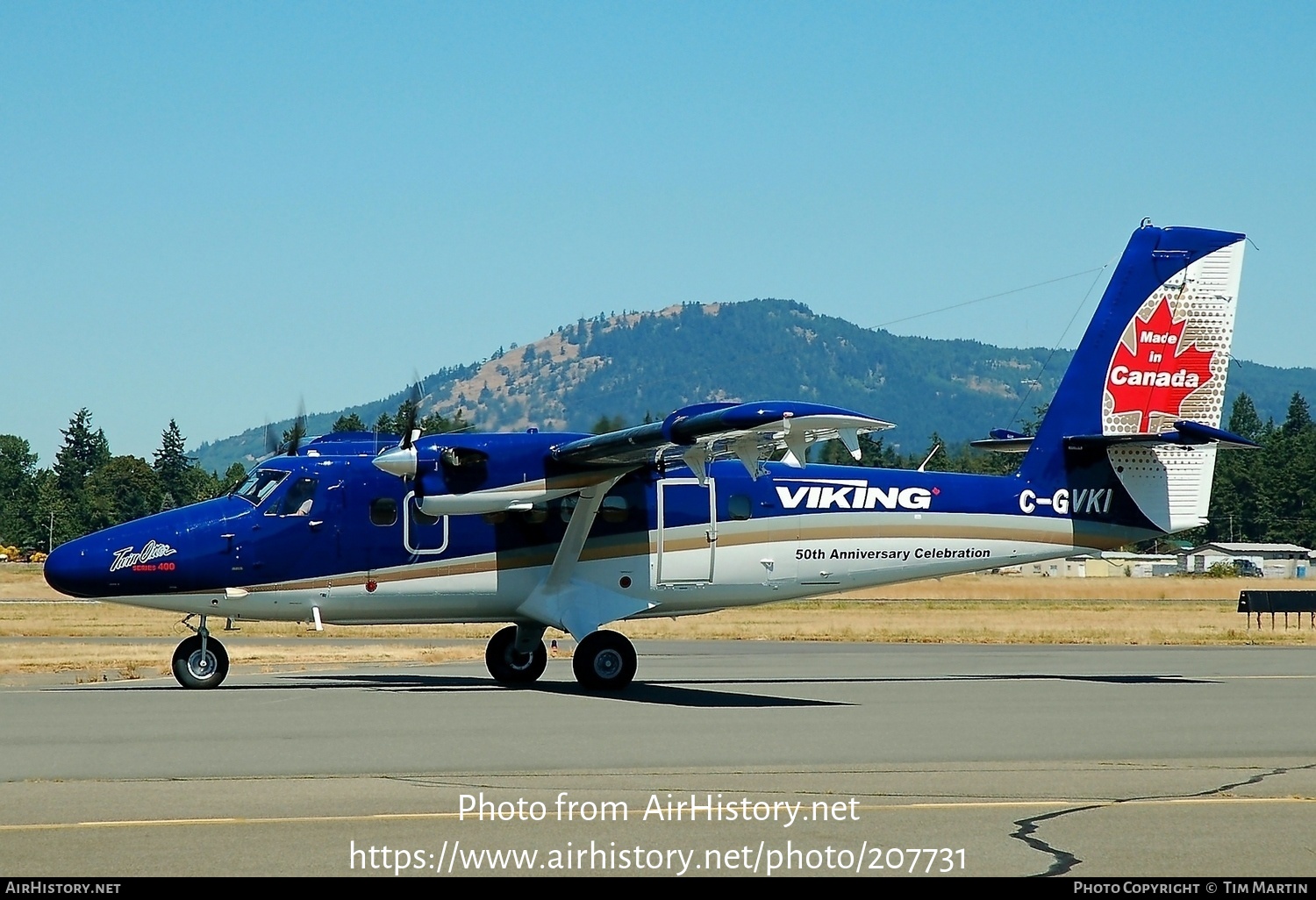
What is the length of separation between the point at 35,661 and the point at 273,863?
22.1 metres

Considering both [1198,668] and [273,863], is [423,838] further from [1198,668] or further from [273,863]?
[1198,668]

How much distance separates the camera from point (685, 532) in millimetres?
22297

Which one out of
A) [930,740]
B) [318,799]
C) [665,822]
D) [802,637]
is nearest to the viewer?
[665,822]

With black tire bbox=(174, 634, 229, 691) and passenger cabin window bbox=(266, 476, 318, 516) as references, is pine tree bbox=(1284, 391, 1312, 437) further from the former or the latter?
black tire bbox=(174, 634, 229, 691)

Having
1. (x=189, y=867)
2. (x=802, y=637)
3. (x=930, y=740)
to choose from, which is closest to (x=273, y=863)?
(x=189, y=867)

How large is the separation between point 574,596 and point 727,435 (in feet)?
16.8

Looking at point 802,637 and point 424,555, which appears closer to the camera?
point 424,555

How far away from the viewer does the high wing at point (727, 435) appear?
17.0 meters

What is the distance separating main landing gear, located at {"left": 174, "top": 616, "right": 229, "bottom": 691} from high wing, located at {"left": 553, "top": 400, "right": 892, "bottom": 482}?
5812mm

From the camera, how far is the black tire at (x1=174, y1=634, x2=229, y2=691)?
20734 millimetres

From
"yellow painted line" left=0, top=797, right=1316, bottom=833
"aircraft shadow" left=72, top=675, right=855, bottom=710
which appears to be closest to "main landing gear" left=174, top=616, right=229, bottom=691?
"aircraft shadow" left=72, top=675, right=855, bottom=710

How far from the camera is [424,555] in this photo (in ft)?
70.4

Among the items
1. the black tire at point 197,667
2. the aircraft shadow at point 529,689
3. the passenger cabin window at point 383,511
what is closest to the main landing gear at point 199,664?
the black tire at point 197,667

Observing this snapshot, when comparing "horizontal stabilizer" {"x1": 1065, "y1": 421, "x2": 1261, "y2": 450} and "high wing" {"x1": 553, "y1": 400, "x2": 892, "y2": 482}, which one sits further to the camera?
"horizontal stabilizer" {"x1": 1065, "y1": 421, "x2": 1261, "y2": 450}
